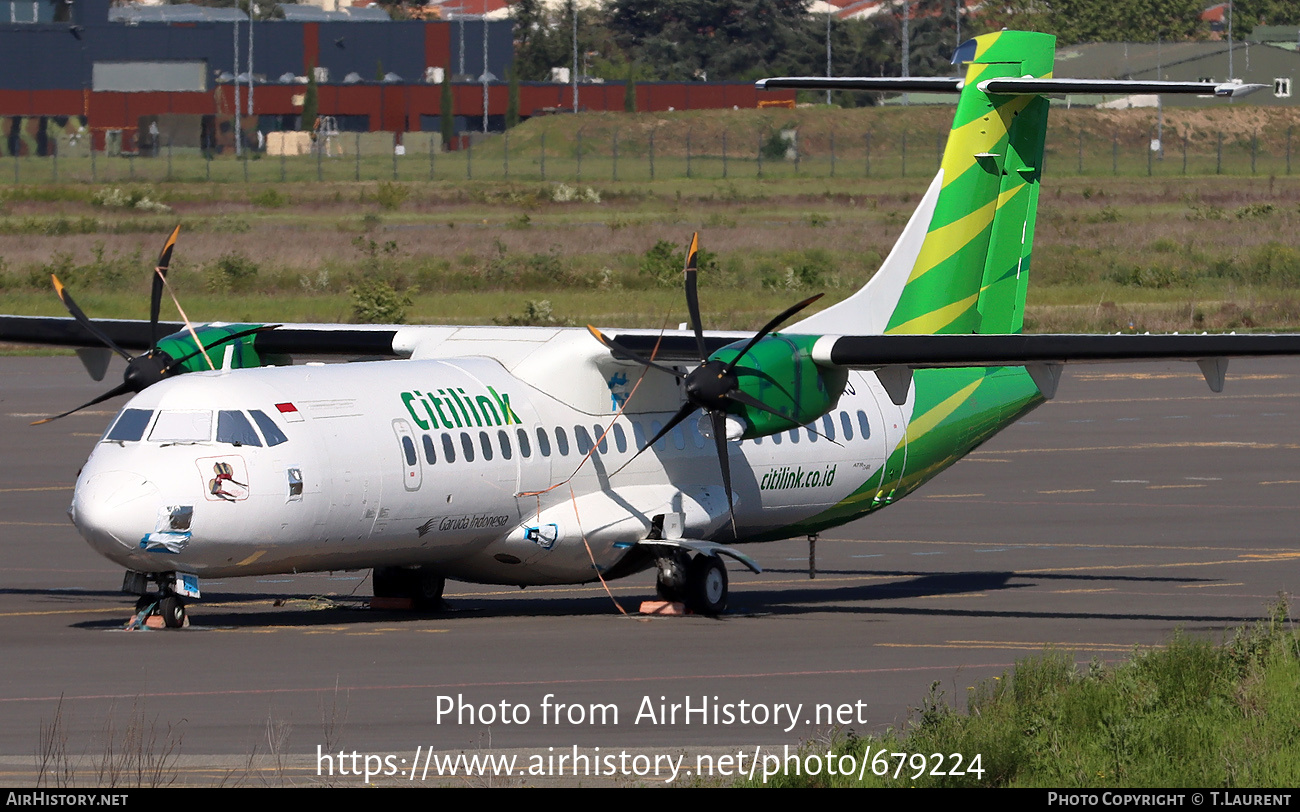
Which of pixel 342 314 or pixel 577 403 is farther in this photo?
pixel 342 314

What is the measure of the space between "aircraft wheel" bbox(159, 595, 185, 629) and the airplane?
4cm

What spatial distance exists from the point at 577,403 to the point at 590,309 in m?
37.3

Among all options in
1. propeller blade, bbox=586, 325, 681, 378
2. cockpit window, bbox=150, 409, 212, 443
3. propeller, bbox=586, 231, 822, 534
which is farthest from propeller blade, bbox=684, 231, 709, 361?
cockpit window, bbox=150, 409, 212, 443

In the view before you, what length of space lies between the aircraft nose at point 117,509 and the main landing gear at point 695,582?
19.2ft

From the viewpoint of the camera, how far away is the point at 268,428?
18375 millimetres

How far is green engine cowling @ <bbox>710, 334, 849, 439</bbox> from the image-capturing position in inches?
813

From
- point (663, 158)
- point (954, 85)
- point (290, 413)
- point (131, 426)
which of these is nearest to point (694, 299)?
point (290, 413)

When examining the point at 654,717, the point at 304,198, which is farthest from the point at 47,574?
the point at 304,198

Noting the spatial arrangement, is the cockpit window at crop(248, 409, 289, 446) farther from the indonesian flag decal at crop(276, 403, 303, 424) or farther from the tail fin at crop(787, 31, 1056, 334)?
the tail fin at crop(787, 31, 1056, 334)

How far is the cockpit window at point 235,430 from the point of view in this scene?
18.2 meters

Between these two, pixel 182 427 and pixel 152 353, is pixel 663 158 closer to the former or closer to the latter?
pixel 152 353

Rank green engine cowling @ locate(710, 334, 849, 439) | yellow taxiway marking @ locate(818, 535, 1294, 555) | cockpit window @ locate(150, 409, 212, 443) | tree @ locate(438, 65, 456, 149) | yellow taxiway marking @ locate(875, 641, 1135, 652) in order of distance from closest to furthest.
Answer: cockpit window @ locate(150, 409, 212, 443) → yellow taxiway marking @ locate(875, 641, 1135, 652) → green engine cowling @ locate(710, 334, 849, 439) → yellow taxiway marking @ locate(818, 535, 1294, 555) → tree @ locate(438, 65, 456, 149)

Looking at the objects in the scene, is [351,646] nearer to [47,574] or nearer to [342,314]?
[47,574]

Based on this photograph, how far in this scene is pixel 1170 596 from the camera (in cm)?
2228
